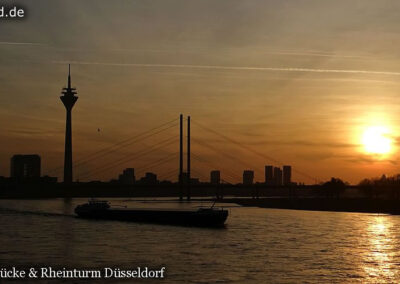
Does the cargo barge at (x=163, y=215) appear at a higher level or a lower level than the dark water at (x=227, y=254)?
higher

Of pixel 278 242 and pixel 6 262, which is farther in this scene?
pixel 278 242

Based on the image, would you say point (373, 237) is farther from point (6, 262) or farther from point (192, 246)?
point (6, 262)

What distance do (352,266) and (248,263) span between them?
22.5 feet

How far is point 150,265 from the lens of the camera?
3962cm

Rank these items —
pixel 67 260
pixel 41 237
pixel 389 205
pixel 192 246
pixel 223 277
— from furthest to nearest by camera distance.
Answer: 1. pixel 389 205
2. pixel 41 237
3. pixel 192 246
4. pixel 67 260
5. pixel 223 277

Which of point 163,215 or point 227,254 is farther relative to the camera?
point 163,215

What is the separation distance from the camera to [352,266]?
4053 cm

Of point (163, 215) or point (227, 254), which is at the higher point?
point (163, 215)

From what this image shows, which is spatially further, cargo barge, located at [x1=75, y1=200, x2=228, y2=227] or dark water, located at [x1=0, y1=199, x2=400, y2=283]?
cargo barge, located at [x1=75, y1=200, x2=228, y2=227]

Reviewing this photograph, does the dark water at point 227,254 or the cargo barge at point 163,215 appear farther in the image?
the cargo barge at point 163,215

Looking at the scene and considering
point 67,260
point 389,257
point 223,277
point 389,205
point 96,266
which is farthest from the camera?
point 389,205

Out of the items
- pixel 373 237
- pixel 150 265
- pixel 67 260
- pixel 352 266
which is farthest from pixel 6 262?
pixel 373 237

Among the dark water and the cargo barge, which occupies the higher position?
the cargo barge

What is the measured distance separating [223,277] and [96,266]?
8867 millimetres
